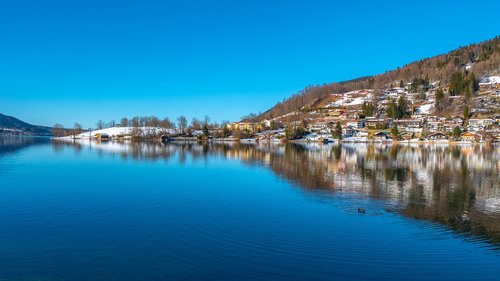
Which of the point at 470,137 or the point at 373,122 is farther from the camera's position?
the point at 373,122

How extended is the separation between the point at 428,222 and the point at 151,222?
37.7 ft

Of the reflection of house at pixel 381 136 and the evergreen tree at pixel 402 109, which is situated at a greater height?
the evergreen tree at pixel 402 109

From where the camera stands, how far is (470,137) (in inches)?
4402

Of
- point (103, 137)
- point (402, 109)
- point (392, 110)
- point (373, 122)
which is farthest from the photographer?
point (103, 137)

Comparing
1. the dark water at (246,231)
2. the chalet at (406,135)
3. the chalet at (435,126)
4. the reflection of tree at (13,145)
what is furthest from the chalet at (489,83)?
the reflection of tree at (13,145)

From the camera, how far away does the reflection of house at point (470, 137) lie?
10919 cm

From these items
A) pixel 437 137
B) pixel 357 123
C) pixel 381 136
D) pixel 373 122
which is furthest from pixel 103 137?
pixel 437 137

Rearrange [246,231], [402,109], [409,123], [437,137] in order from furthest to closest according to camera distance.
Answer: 1. [402,109]
2. [409,123]
3. [437,137]
4. [246,231]

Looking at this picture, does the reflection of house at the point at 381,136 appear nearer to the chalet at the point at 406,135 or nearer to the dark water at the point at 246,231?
the chalet at the point at 406,135

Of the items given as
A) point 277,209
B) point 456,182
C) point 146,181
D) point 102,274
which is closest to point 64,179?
point 146,181

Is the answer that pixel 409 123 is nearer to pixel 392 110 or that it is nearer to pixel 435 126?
pixel 435 126

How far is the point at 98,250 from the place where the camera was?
1070 centimetres

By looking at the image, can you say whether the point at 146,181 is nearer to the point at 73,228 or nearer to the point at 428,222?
the point at 73,228

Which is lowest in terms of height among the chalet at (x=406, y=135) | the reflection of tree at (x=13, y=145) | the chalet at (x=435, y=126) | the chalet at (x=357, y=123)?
the reflection of tree at (x=13, y=145)
